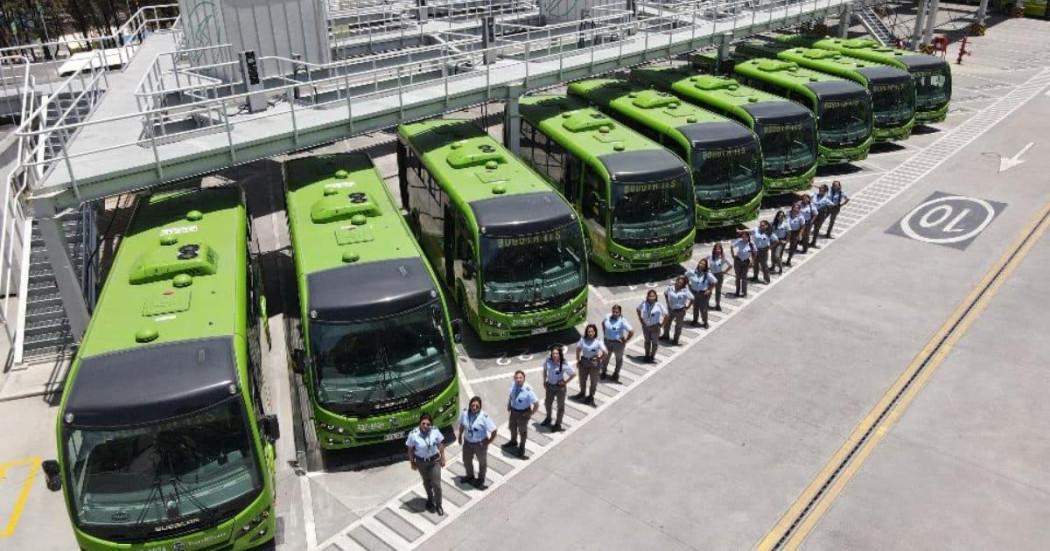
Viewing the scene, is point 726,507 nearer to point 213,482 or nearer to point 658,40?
point 213,482

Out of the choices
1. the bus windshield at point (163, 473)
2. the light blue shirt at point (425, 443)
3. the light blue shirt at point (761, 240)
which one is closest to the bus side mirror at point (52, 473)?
the bus windshield at point (163, 473)

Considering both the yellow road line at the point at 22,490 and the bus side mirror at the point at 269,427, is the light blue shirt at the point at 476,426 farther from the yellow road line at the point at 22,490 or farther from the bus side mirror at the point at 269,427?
the yellow road line at the point at 22,490

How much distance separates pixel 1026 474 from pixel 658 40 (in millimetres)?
17712

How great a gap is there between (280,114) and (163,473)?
31.7ft

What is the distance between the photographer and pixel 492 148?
16.8 metres

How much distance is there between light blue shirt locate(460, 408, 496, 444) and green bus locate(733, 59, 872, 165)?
16140 millimetres

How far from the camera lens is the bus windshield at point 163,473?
8516mm

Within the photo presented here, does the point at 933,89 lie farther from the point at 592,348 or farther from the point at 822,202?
the point at 592,348

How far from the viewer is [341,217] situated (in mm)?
13500

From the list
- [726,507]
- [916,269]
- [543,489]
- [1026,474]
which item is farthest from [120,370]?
[916,269]

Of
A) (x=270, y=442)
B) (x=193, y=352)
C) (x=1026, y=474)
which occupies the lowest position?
(x=1026, y=474)

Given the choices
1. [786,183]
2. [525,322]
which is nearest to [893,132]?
[786,183]

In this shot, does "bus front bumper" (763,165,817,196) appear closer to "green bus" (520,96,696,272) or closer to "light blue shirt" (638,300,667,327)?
"green bus" (520,96,696,272)

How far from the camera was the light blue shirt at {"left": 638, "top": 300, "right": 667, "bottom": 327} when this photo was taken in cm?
1345
